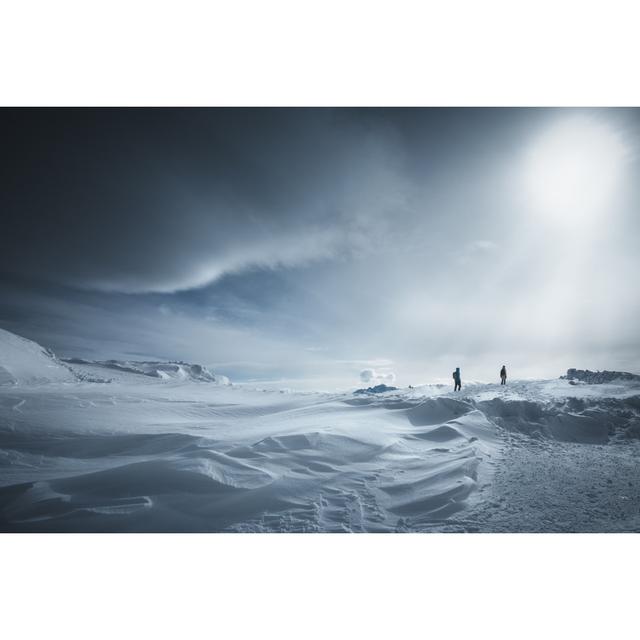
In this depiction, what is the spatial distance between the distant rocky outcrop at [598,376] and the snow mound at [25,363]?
45.4ft

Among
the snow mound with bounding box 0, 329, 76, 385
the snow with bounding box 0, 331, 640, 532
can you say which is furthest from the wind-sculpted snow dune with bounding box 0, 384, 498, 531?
the snow mound with bounding box 0, 329, 76, 385

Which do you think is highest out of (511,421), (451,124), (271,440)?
(451,124)

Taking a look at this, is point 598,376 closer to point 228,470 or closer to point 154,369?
point 228,470

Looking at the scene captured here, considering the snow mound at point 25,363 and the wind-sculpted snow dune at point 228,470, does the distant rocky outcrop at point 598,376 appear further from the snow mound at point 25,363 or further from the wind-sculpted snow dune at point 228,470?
the snow mound at point 25,363

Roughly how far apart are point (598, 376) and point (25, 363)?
14.7 m

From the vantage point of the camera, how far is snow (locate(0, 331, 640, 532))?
304 cm

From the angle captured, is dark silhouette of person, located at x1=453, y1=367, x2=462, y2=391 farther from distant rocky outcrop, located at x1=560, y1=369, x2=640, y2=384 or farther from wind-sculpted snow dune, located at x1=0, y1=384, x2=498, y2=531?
wind-sculpted snow dune, located at x1=0, y1=384, x2=498, y2=531

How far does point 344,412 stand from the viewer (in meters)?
6.49

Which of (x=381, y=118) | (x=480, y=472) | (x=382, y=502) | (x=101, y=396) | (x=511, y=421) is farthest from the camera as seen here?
(x=101, y=396)

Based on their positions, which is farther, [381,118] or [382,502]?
[381,118]

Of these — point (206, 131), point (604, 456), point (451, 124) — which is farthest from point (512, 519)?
point (206, 131)

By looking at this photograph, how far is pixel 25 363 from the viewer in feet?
23.6

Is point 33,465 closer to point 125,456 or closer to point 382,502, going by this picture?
point 125,456

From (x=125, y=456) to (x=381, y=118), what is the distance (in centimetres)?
655
